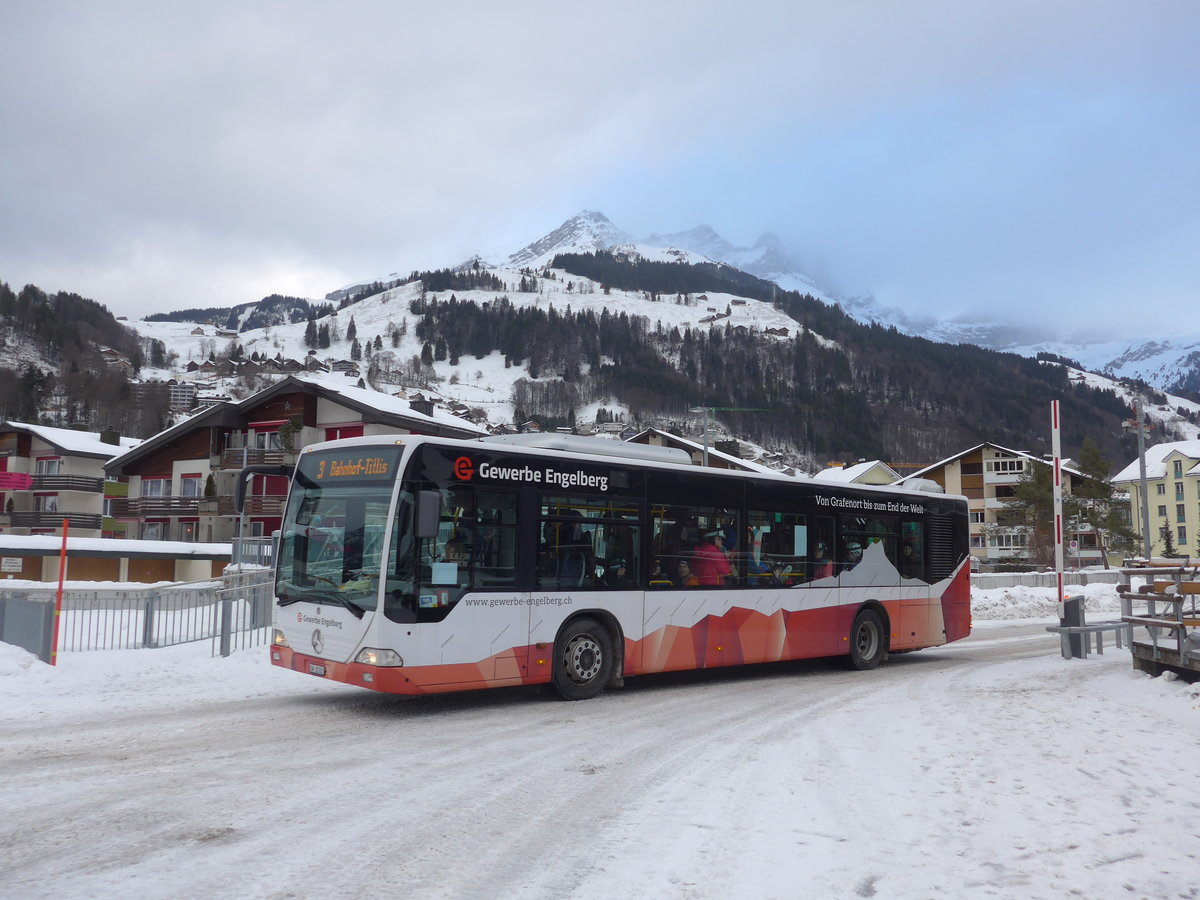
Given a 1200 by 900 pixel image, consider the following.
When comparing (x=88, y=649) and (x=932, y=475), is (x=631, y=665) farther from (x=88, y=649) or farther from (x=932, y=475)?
(x=932, y=475)

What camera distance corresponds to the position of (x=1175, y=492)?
103 m

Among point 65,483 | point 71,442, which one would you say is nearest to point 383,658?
point 65,483

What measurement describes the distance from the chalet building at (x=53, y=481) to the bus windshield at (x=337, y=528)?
50913mm

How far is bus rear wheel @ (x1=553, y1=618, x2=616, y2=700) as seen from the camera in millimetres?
10977

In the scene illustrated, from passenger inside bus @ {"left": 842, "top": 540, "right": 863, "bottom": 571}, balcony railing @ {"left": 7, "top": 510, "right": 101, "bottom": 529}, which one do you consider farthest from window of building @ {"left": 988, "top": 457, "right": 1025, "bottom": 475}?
passenger inside bus @ {"left": 842, "top": 540, "right": 863, "bottom": 571}

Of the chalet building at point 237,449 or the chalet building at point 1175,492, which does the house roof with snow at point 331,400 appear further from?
the chalet building at point 1175,492

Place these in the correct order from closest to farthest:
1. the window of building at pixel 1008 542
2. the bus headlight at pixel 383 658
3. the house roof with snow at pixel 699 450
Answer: the bus headlight at pixel 383 658 → the house roof with snow at pixel 699 450 → the window of building at pixel 1008 542

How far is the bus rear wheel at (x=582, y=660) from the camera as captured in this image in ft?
36.0

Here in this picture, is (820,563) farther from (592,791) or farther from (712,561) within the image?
(592,791)

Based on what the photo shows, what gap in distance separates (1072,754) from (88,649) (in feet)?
47.2

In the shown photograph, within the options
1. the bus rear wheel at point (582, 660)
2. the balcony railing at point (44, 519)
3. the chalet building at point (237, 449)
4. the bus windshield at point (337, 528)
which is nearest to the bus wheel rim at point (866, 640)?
the bus rear wheel at point (582, 660)

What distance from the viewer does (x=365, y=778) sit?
7094mm

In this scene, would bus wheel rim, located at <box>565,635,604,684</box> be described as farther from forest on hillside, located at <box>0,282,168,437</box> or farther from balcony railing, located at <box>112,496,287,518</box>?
forest on hillside, located at <box>0,282,168,437</box>

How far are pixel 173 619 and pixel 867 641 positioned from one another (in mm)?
11655
